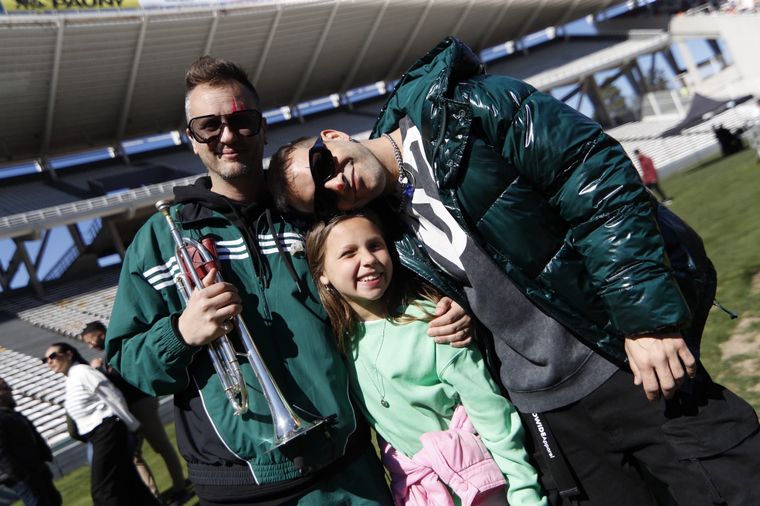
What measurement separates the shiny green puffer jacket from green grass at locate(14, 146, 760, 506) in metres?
2.33

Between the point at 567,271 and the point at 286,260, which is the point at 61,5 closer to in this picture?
the point at 286,260

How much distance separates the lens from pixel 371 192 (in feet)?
6.86

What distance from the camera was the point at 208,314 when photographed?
1.84m

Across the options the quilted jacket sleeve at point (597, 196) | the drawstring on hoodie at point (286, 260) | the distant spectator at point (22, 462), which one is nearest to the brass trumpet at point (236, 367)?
the drawstring on hoodie at point (286, 260)

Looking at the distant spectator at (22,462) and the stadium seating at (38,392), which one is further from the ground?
the stadium seating at (38,392)

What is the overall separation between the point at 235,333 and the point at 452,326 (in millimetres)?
693

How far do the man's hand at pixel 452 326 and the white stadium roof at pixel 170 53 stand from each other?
79.9 feet

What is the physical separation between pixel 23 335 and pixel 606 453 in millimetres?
19589

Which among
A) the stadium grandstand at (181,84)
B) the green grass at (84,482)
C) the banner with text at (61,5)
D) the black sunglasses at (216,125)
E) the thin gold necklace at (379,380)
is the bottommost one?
the green grass at (84,482)

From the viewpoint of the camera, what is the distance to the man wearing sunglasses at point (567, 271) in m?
1.68

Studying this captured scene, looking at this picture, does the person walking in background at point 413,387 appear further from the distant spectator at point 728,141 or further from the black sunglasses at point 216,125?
the distant spectator at point 728,141

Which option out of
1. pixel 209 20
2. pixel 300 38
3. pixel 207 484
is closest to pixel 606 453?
pixel 207 484

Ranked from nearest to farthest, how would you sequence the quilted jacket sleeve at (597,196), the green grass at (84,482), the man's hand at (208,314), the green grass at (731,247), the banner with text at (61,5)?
the quilted jacket sleeve at (597,196) < the man's hand at (208,314) < the green grass at (731,247) < the green grass at (84,482) < the banner with text at (61,5)

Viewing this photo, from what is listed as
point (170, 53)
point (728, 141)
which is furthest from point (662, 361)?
point (170, 53)
